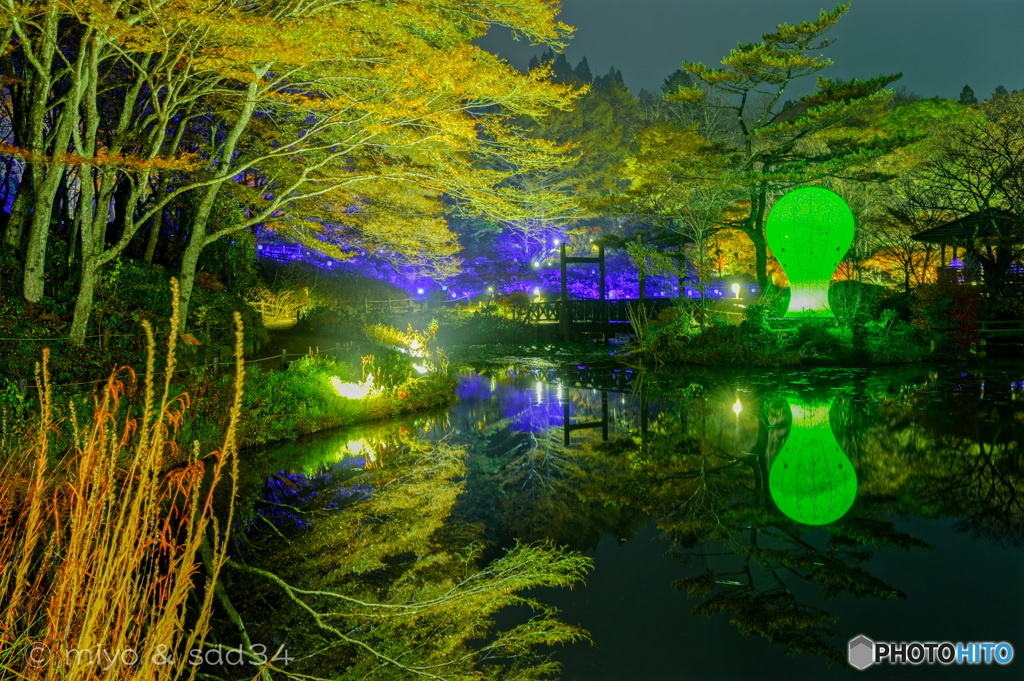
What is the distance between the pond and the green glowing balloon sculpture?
572cm

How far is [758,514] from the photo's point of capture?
6.11 m

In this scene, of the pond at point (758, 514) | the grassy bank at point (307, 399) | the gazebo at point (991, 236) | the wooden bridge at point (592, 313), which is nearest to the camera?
the pond at point (758, 514)

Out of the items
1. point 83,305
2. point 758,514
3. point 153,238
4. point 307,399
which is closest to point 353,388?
point 307,399

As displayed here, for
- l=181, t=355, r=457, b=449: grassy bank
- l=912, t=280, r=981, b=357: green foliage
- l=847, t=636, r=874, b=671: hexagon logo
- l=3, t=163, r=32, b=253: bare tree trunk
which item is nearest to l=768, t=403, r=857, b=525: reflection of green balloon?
l=847, t=636, r=874, b=671: hexagon logo

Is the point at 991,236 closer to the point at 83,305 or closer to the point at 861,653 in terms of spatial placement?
the point at 861,653

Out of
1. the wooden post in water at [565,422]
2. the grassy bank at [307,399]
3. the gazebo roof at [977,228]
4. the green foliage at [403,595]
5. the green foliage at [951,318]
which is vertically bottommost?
the green foliage at [403,595]

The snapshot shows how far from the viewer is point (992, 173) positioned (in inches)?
752

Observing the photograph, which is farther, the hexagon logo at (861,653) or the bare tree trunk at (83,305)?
the bare tree trunk at (83,305)

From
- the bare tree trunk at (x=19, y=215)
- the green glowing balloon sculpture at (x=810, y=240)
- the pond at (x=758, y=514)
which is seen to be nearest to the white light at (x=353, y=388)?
the pond at (x=758, y=514)

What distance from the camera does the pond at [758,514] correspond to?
13.4 feet

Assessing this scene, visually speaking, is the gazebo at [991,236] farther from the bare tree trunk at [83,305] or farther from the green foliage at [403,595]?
the bare tree trunk at [83,305]

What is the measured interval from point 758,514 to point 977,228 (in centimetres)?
1774

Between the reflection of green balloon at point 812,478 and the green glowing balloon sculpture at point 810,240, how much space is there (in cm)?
931

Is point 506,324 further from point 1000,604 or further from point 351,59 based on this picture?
point 1000,604
